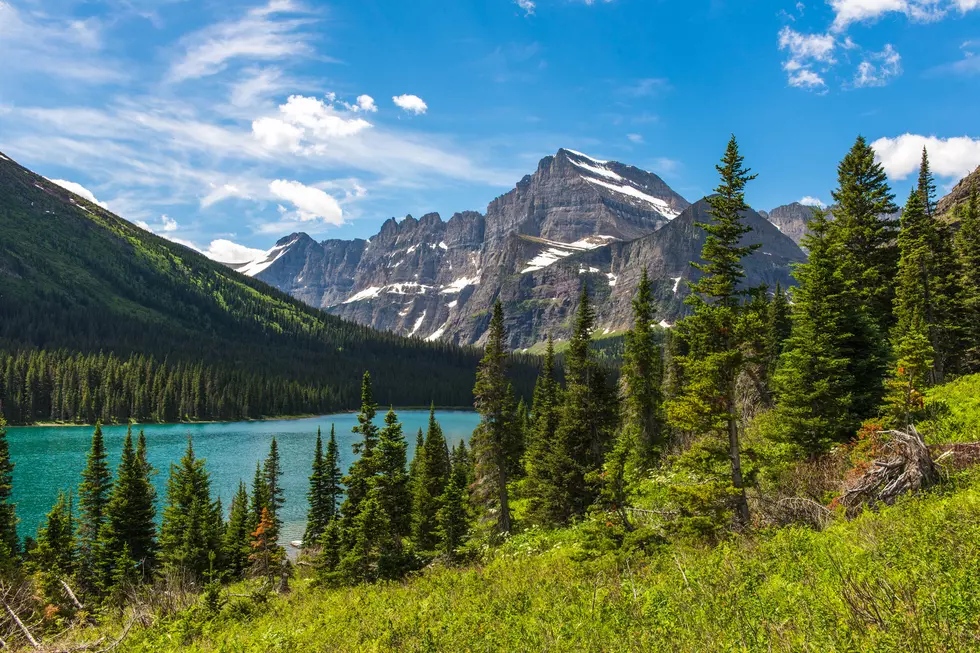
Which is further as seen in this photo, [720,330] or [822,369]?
[822,369]

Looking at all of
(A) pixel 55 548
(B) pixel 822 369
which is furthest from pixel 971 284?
(A) pixel 55 548

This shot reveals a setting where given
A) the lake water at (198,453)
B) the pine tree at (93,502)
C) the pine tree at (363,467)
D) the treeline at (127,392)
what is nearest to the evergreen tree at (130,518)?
the pine tree at (93,502)

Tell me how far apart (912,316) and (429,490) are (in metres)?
35.9

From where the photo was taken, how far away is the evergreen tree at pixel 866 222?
33.9 meters

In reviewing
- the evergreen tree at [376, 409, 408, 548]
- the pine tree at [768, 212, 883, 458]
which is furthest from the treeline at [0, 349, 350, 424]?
the pine tree at [768, 212, 883, 458]

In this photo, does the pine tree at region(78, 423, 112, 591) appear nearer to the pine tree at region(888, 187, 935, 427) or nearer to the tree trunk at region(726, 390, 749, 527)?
the tree trunk at region(726, 390, 749, 527)

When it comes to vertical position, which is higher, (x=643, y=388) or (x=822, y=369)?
(x=822, y=369)

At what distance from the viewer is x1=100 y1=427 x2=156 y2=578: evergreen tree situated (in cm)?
3675

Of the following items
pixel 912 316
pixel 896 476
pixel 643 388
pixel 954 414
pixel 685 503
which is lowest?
pixel 685 503

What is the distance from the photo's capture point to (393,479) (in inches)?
1179

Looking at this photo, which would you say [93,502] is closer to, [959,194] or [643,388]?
[643,388]

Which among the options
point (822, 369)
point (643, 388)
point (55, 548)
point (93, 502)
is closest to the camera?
point (822, 369)

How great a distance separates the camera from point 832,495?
47.9 feet

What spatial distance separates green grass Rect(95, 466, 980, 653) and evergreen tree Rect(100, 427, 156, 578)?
26.7 meters
